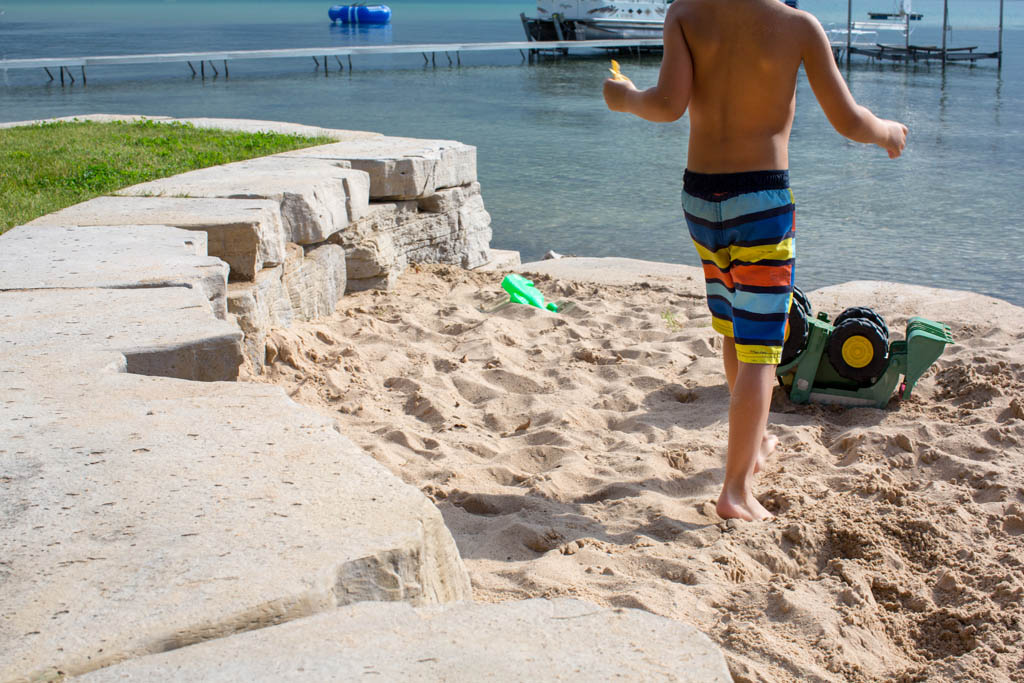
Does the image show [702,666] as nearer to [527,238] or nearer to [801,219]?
[527,238]

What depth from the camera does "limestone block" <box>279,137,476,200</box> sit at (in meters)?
5.57

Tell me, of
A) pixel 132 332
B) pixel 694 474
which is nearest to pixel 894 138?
pixel 694 474

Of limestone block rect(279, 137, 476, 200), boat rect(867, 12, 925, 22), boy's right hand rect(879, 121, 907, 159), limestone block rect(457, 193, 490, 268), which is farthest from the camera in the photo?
boat rect(867, 12, 925, 22)

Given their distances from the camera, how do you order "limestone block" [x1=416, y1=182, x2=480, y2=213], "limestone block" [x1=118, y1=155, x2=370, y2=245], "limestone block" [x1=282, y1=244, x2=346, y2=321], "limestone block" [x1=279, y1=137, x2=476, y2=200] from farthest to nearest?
"limestone block" [x1=416, y1=182, x2=480, y2=213] < "limestone block" [x1=279, y1=137, x2=476, y2=200] < "limestone block" [x1=118, y1=155, x2=370, y2=245] < "limestone block" [x1=282, y1=244, x2=346, y2=321]

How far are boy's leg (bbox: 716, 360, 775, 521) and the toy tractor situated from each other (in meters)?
1.00

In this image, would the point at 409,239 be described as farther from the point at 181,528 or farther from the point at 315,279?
the point at 181,528

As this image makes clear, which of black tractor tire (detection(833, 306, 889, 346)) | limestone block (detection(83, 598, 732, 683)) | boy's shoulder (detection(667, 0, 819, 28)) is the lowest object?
limestone block (detection(83, 598, 732, 683))

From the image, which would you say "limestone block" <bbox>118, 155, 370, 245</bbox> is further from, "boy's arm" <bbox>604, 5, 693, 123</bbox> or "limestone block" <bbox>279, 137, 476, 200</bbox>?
"boy's arm" <bbox>604, 5, 693, 123</bbox>

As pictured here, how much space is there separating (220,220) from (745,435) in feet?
8.79

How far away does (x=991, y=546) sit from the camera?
2.43 meters

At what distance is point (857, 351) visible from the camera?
352cm

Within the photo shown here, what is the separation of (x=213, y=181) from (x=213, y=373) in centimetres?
276

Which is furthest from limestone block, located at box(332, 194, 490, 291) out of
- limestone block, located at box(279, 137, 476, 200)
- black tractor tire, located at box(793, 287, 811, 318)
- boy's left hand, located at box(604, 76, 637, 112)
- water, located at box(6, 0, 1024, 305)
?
boy's left hand, located at box(604, 76, 637, 112)

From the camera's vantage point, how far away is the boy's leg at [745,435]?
2588 mm
